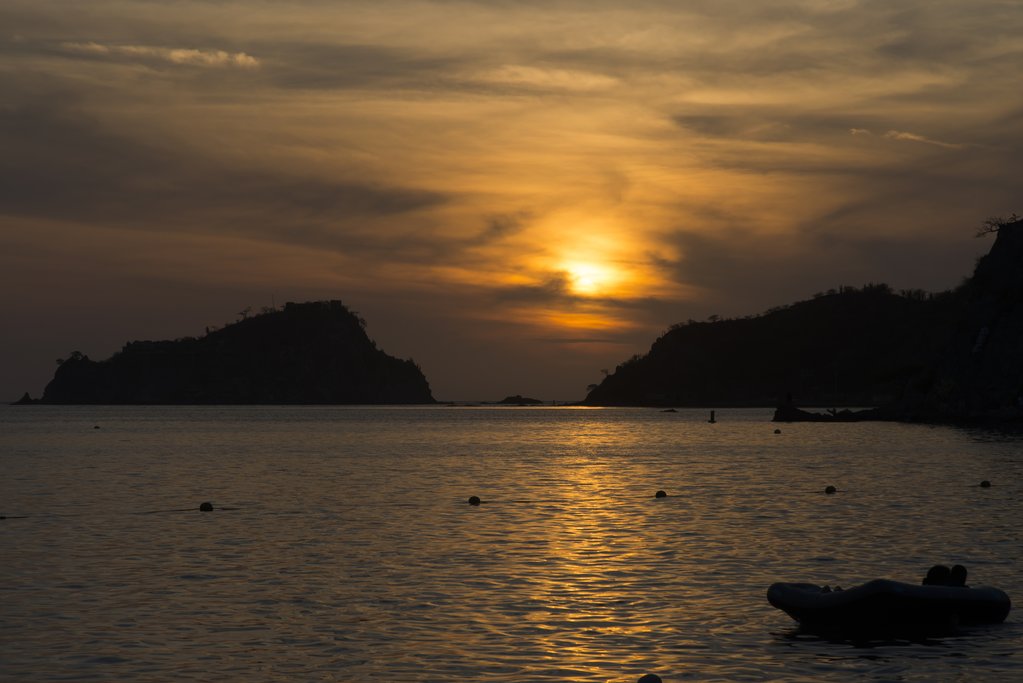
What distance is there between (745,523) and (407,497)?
2210cm

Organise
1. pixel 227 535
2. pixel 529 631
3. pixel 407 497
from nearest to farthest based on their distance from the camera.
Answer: pixel 529 631
pixel 227 535
pixel 407 497

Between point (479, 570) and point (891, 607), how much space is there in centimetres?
1441

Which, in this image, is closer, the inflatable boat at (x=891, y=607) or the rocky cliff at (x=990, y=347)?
the inflatable boat at (x=891, y=607)

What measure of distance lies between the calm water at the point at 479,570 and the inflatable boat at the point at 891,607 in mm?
594

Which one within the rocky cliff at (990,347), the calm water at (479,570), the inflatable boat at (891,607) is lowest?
the calm water at (479,570)

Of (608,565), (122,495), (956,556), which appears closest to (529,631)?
(608,565)

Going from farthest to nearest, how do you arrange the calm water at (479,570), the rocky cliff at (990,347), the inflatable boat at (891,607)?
1. the rocky cliff at (990,347)
2. the inflatable boat at (891,607)
3. the calm water at (479,570)

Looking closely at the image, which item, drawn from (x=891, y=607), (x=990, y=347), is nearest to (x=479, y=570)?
(x=891, y=607)

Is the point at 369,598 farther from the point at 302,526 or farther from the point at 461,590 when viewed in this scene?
the point at 302,526

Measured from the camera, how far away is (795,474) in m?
84.8

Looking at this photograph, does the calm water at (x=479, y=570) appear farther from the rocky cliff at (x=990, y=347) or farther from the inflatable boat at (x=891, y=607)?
the rocky cliff at (x=990, y=347)

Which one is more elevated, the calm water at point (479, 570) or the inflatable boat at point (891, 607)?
the inflatable boat at point (891, 607)

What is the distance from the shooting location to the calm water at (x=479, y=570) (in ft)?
81.1

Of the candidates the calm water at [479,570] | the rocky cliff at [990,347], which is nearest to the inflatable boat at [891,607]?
the calm water at [479,570]
